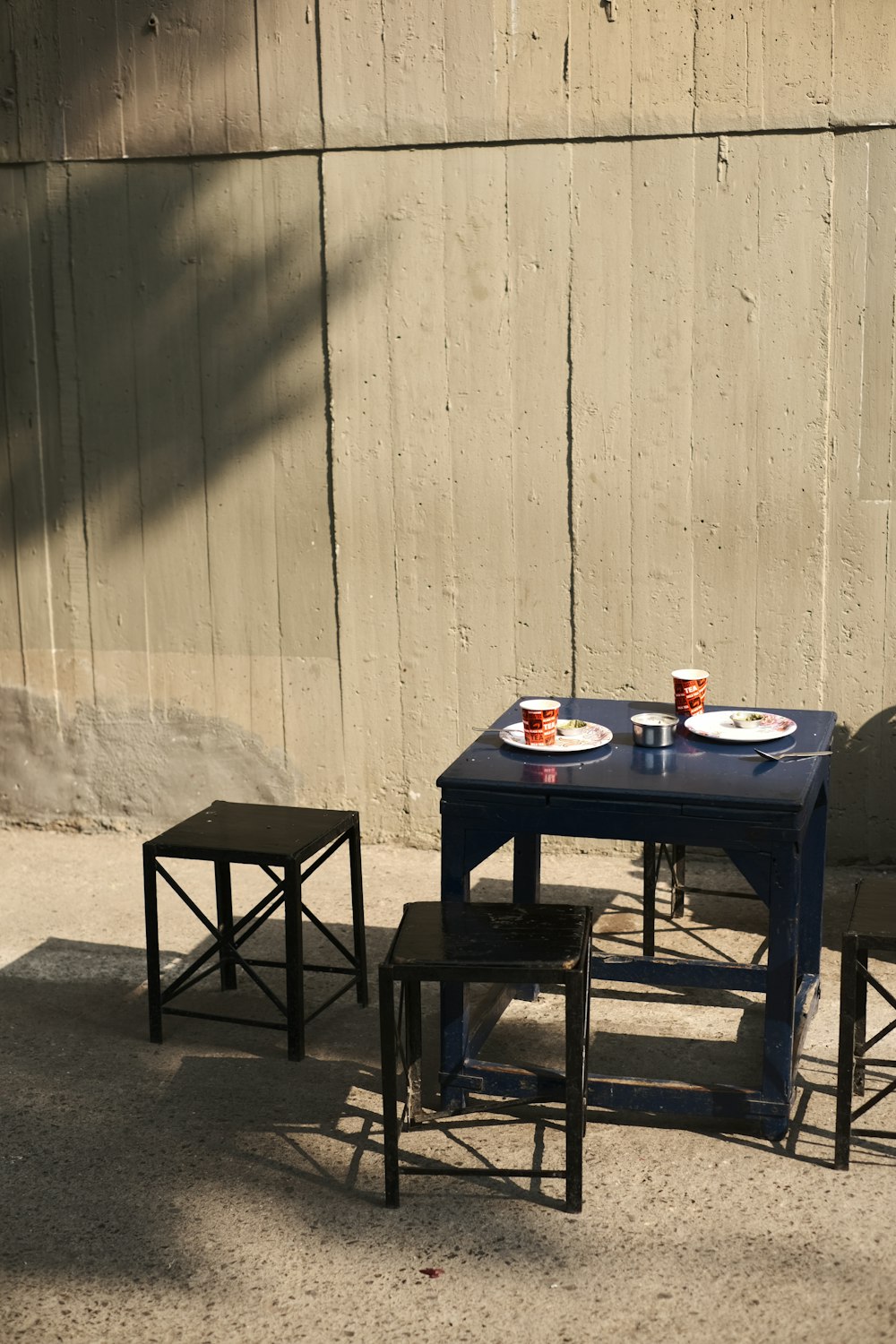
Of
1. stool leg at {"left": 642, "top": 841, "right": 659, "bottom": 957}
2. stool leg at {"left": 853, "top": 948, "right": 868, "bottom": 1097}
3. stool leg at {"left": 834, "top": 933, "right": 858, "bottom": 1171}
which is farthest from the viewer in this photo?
stool leg at {"left": 642, "top": 841, "right": 659, "bottom": 957}

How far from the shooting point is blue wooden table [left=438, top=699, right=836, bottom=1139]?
12.4 feet

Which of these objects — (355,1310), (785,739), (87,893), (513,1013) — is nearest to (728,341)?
(785,739)

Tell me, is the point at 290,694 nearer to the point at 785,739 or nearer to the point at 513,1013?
the point at 513,1013

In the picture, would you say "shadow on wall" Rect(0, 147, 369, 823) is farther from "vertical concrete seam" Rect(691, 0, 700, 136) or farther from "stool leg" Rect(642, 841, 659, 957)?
"stool leg" Rect(642, 841, 659, 957)

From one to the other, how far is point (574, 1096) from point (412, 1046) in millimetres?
551

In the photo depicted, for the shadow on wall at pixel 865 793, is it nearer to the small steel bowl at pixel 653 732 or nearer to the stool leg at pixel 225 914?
the small steel bowl at pixel 653 732

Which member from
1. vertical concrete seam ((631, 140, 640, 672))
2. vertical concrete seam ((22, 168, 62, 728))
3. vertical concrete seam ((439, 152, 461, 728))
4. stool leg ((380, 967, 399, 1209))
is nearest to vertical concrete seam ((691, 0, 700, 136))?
vertical concrete seam ((631, 140, 640, 672))

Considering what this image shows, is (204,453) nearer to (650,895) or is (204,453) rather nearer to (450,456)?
(450,456)

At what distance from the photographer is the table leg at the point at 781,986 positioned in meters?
3.78

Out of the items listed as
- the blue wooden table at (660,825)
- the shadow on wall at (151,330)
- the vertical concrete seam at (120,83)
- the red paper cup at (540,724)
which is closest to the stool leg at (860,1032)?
the blue wooden table at (660,825)

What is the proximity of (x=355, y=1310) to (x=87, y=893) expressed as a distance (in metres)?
3.11

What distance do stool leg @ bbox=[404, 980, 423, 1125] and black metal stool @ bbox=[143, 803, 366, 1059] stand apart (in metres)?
0.52

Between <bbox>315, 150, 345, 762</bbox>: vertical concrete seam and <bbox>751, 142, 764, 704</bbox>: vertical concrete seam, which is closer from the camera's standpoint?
<bbox>751, 142, 764, 704</bbox>: vertical concrete seam

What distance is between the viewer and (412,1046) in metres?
3.96
